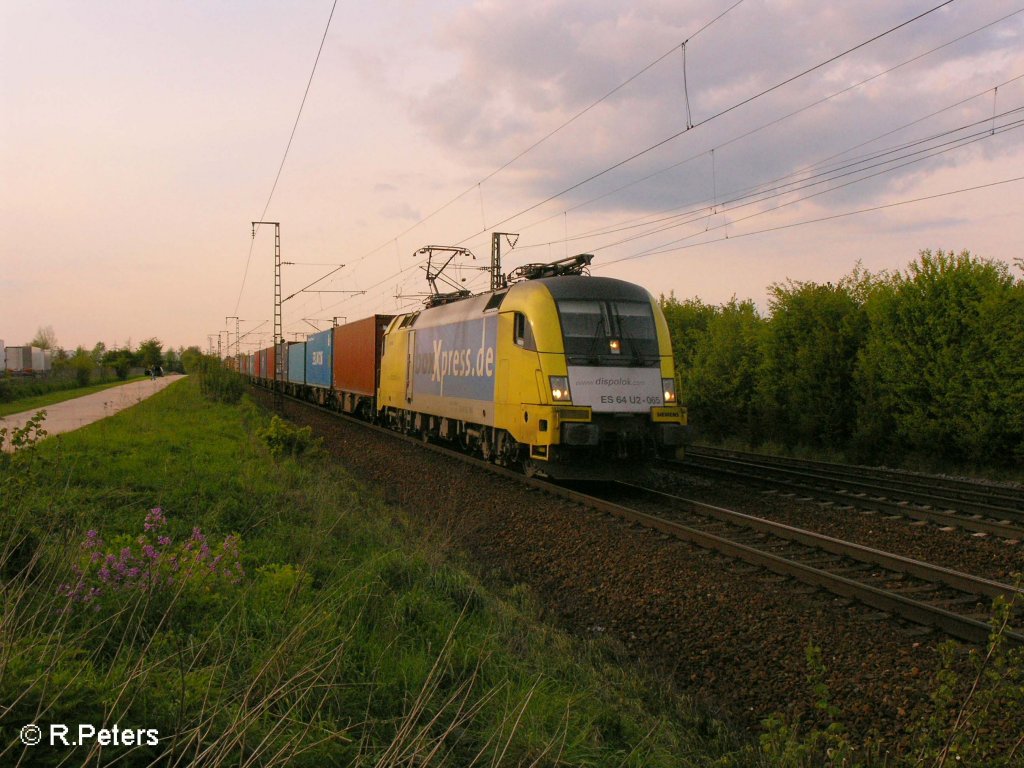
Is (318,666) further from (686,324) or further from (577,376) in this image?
(686,324)

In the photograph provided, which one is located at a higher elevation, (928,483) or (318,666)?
(318,666)

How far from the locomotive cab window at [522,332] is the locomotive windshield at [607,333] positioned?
0.48m

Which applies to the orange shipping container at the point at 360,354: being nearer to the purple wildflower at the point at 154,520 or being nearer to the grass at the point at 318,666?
the grass at the point at 318,666

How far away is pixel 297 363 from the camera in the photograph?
41906 millimetres

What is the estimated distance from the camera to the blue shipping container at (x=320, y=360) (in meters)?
32.2

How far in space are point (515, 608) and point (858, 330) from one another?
46.1 ft

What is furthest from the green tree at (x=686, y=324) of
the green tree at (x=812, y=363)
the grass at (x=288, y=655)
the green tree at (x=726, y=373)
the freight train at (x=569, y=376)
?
the grass at (x=288, y=655)

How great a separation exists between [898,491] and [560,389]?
517 centimetres

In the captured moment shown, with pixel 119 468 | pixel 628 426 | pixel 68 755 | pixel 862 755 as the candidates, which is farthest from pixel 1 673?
pixel 628 426

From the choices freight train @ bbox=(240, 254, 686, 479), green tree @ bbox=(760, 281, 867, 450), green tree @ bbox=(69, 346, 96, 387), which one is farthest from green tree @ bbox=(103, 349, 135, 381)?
freight train @ bbox=(240, 254, 686, 479)

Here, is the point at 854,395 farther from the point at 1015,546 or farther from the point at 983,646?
the point at 983,646

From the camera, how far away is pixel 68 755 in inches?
90.9

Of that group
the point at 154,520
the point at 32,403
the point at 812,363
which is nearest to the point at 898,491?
the point at 812,363

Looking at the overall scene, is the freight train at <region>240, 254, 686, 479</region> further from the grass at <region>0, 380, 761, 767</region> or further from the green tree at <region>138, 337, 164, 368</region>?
the green tree at <region>138, 337, 164, 368</region>
